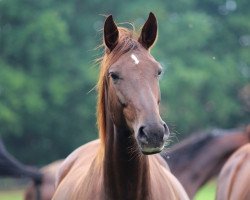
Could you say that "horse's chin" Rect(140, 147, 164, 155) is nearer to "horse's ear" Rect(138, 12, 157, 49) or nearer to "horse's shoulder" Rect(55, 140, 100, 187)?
"horse's ear" Rect(138, 12, 157, 49)

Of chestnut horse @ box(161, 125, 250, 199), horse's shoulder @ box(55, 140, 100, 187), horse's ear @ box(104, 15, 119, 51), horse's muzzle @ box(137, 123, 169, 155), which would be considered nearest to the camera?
horse's muzzle @ box(137, 123, 169, 155)

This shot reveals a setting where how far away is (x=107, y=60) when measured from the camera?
18.6 ft

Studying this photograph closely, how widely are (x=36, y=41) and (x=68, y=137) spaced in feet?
14.7

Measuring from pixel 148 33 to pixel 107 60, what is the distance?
0.35 m

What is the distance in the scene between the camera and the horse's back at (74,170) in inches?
254

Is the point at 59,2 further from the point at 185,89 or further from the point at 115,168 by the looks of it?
the point at 115,168

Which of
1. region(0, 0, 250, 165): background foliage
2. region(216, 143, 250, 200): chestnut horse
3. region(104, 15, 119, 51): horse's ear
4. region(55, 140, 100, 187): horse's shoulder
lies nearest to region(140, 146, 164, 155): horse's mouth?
region(104, 15, 119, 51): horse's ear

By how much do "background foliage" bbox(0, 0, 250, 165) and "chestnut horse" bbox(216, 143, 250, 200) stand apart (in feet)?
77.7

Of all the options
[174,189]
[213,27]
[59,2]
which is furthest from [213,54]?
[174,189]

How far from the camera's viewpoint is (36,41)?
116 ft

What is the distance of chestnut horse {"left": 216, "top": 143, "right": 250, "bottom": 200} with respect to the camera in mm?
8055

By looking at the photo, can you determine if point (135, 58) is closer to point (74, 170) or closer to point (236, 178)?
point (74, 170)

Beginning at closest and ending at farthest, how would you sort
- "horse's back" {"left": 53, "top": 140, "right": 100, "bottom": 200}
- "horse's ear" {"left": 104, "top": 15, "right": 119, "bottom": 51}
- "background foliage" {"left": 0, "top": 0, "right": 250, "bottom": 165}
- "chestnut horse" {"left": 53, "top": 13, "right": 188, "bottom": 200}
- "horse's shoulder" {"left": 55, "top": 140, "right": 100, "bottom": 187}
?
"chestnut horse" {"left": 53, "top": 13, "right": 188, "bottom": 200}
"horse's ear" {"left": 104, "top": 15, "right": 119, "bottom": 51}
"horse's back" {"left": 53, "top": 140, "right": 100, "bottom": 200}
"horse's shoulder" {"left": 55, "top": 140, "right": 100, "bottom": 187}
"background foliage" {"left": 0, "top": 0, "right": 250, "bottom": 165}

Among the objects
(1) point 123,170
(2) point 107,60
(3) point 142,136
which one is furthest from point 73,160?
(3) point 142,136
